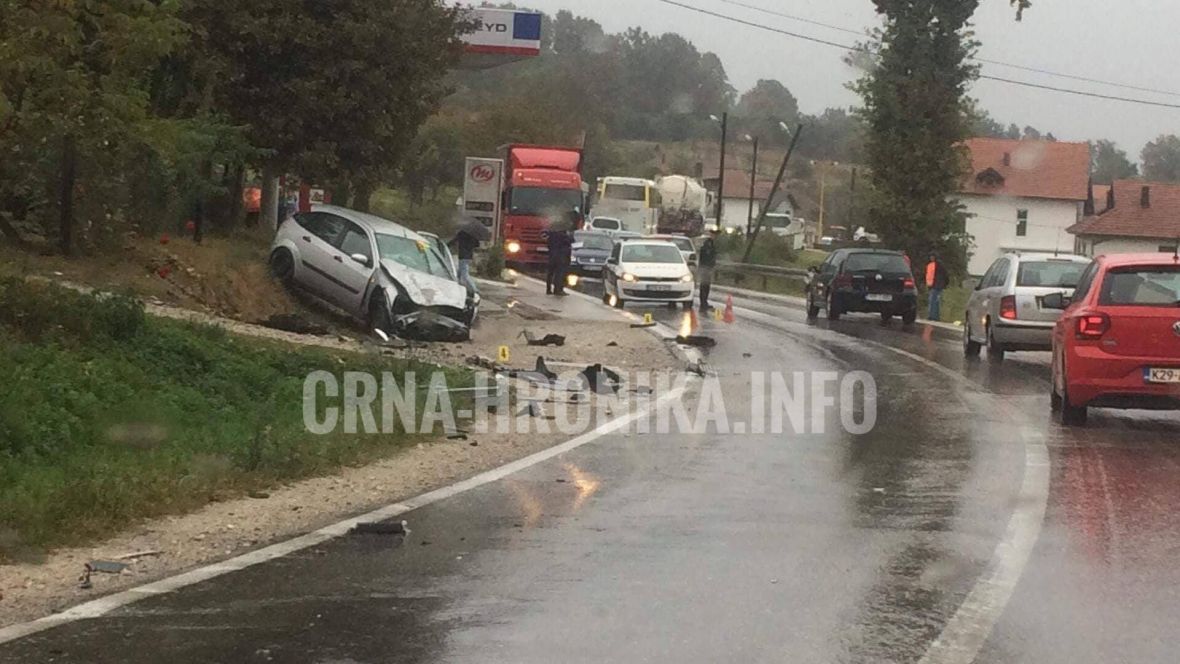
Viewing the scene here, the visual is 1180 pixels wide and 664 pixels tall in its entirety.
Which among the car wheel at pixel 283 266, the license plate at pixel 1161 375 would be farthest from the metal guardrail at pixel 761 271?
the license plate at pixel 1161 375

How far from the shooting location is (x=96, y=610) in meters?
6.79

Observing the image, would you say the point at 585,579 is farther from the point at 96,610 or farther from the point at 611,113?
the point at 611,113

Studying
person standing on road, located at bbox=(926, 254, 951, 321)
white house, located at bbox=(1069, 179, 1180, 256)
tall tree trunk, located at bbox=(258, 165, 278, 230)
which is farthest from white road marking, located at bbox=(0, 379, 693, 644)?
white house, located at bbox=(1069, 179, 1180, 256)

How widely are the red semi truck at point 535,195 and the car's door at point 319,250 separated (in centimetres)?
2390

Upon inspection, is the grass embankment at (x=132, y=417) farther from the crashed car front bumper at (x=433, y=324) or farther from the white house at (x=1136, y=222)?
the white house at (x=1136, y=222)

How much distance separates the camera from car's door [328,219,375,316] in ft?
73.6

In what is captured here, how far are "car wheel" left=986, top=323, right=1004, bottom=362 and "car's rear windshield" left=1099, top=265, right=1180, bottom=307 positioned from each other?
851 cm

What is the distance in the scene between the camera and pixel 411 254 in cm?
2327

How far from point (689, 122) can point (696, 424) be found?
17049cm

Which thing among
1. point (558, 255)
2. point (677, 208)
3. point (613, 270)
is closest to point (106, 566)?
point (613, 270)

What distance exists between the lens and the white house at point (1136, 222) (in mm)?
86500

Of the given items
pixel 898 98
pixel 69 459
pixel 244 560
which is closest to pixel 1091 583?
pixel 244 560

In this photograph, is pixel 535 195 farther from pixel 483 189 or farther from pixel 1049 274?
pixel 1049 274

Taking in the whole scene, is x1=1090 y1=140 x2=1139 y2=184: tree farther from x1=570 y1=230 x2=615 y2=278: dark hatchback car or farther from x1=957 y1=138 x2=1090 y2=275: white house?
x1=570 y1=230 x2=615 y2=278: dark hatchback car
